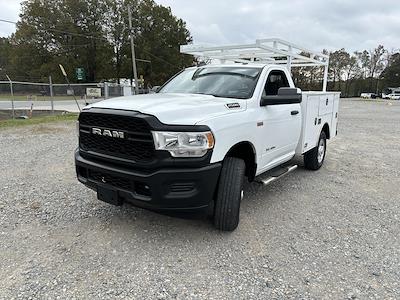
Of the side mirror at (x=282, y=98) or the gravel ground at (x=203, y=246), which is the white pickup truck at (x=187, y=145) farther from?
the gravel ground at (x=203, y=246)

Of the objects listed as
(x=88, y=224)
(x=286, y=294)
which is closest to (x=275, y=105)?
(x=286, y=294)

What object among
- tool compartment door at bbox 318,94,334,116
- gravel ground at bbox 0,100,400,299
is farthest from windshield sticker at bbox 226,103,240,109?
tool compartment door at bbox 318,94,334,116

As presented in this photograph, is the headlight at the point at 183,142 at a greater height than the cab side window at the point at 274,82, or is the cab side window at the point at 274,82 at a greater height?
the cab side window at the point at 274,82

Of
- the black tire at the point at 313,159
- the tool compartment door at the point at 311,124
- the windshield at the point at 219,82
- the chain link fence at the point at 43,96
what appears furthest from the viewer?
the chain link fence at the point at 43,96

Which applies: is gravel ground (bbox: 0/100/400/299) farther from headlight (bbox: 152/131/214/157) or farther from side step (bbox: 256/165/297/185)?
headlight (bbox: 152/131/214/157)

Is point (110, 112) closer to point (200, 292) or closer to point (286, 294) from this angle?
point (200, 292)

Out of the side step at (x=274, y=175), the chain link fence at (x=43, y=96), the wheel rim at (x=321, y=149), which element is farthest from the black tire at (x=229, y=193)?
the chain link fence at (x=43, y=96)

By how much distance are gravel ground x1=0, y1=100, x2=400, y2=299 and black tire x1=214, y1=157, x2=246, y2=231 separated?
0.22 m

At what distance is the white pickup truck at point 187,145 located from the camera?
117 inches

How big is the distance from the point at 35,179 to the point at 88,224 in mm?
2203

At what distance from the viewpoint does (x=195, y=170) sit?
9.86ft

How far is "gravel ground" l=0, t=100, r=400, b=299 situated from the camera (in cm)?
269

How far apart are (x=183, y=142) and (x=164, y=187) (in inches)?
17.5

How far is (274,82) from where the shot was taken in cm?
473
